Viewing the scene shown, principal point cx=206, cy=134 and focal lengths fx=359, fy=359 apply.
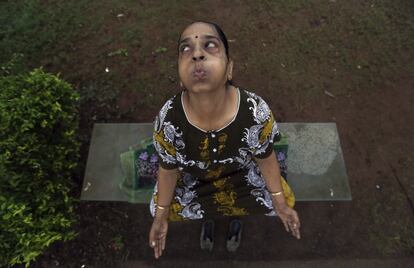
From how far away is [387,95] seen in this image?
15.7ft

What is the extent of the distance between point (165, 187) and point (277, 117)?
2.26 m

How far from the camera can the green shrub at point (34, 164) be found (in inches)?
122

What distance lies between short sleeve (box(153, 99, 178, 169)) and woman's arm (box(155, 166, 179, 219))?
0.12m

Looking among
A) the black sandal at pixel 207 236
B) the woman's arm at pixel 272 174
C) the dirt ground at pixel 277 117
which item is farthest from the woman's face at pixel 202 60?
the dirt ground at pixel 277 117

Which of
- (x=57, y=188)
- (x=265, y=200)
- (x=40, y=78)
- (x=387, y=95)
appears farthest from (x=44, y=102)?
(x=387, y=95)

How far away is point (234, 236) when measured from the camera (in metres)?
3.73

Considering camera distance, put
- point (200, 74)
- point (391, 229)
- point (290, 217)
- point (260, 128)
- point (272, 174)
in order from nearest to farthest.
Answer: point (200, 74) < point (260, 128) < point (272, 174) < point (290, 217) < point (391, 229)

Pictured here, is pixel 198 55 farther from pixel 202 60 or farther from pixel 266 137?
pixel 266 137

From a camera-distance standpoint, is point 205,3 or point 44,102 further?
point 205,3

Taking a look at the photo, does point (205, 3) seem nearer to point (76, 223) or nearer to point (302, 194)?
point (302, 194)

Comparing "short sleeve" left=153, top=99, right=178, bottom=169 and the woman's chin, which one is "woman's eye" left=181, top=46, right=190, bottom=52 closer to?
the woman's chin

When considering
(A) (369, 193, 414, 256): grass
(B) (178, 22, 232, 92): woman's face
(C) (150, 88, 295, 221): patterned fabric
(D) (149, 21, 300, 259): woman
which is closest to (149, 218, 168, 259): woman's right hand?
(D) (149, 21, 300, 259): woman

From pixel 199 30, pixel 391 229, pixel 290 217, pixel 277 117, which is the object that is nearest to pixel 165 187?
pixel 290 217

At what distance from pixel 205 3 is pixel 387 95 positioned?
3.02 m
